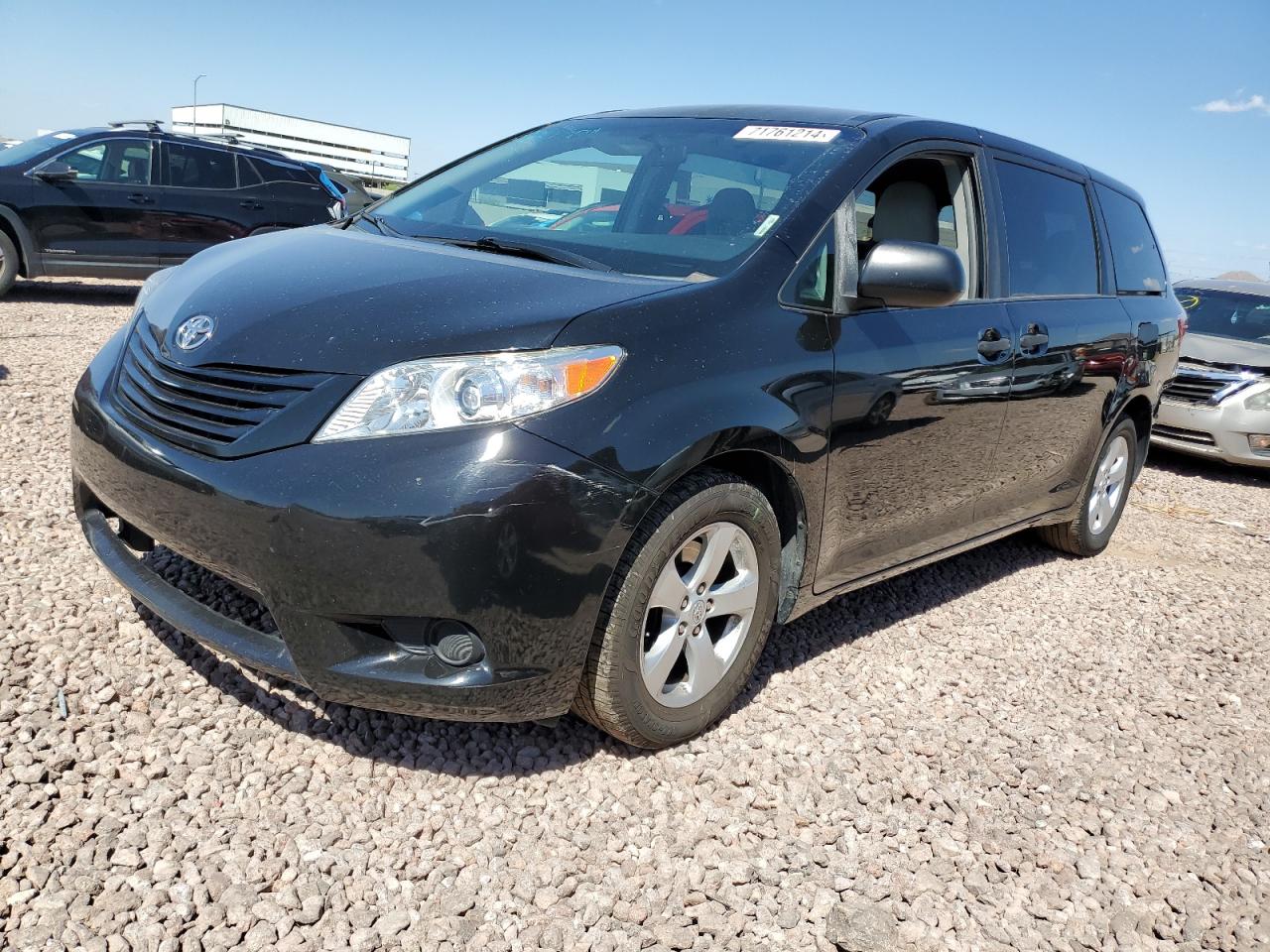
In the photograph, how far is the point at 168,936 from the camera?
192 centimetres

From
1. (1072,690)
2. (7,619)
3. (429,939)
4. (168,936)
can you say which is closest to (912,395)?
(1072,690)

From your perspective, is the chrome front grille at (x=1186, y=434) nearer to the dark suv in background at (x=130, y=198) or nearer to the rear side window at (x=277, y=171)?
the dark suv in background at (x=130, y=198)

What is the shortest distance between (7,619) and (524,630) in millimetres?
1752

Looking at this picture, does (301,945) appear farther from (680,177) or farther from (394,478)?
(680,177)

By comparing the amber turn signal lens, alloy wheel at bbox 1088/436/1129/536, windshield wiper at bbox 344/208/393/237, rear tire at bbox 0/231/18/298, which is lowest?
rear tire at bbox 0/231/18/298

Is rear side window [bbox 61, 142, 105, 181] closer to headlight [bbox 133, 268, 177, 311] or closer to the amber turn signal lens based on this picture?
headlight [bbox 133, 268, 177, 311]

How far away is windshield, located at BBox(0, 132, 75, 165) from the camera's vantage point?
30.1 ft

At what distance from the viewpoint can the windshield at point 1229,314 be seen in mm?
8969

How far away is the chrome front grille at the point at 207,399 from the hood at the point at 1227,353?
8.03 metres

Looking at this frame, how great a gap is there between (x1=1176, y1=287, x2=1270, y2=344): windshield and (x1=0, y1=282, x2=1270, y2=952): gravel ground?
6304mm

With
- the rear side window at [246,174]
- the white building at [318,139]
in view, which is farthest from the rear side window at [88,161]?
the white building at [318,139]

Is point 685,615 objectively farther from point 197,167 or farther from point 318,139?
point 318,139

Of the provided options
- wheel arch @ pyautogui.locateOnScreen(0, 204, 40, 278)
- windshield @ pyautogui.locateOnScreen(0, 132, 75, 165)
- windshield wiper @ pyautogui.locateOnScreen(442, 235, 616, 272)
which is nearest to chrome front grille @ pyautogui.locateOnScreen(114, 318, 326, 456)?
windshield wiper @ pyautogui.locateOnScreen(442, 235, 616, 272)

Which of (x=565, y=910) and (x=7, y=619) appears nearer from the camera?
(x=565, y=910)
